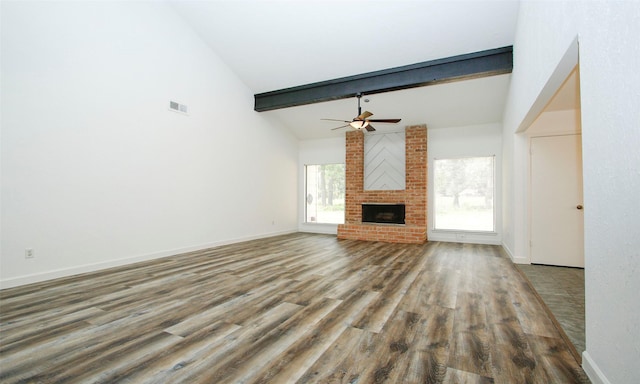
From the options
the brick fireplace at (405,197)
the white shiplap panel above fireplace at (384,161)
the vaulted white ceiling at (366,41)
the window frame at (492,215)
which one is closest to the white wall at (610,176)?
the vaulted white ceiling at (366,41)

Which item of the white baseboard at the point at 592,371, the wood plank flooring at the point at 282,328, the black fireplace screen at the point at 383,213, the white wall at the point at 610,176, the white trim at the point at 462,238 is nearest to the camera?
the white wall at the point at 610,176

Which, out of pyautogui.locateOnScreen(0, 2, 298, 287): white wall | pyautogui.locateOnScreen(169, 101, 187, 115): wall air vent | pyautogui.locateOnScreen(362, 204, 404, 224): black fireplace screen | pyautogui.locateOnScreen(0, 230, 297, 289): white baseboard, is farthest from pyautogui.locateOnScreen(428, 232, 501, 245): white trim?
pyautogui.locateOnScreen(169, 101, 187, 115): wall air vent

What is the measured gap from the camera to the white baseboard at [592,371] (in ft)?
4.71

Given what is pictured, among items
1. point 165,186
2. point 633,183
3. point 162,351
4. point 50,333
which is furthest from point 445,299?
point 165,186

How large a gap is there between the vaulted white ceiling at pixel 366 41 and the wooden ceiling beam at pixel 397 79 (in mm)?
112

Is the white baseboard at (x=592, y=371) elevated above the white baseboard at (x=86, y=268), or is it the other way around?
the white baseboard at (x=592, y=371)

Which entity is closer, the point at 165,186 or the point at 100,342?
the point at 100,342

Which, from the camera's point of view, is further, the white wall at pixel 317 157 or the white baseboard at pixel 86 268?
the white wall at pixel 317 157

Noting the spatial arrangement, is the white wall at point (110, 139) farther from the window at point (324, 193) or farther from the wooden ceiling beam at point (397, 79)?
the window at point (324, 193)

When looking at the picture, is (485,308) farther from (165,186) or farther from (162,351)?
(165,186)

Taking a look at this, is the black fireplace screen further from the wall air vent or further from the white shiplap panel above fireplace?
the wall air vent

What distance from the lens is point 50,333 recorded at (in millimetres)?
2129

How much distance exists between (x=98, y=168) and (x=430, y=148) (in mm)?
6600

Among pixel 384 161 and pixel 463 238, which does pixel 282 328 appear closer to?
pixel 463 238
